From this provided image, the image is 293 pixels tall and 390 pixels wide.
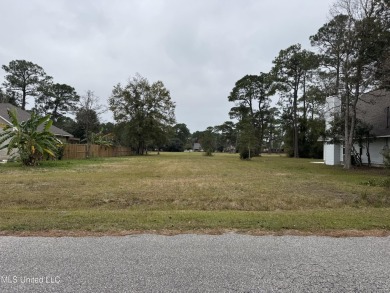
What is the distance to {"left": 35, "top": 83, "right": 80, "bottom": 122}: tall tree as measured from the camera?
202 feet

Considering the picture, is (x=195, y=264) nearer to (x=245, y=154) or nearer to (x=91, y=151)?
(x=91, y=151)

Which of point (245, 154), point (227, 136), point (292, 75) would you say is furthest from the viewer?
point (227, 136)

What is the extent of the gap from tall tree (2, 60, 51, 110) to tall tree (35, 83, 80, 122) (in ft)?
5.74

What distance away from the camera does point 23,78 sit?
57875 millimetres

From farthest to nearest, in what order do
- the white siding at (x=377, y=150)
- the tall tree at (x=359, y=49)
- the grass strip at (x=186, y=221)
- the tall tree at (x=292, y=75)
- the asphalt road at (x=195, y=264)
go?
the tall tree at (x=292, y=75), the white siding at (x=377, y=150), the tall tree at (x=359, y=49), the grass strip at (x=186, y=221), the asphalt road at (x=195, y=264)

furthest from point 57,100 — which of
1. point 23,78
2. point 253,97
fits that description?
point 253,97

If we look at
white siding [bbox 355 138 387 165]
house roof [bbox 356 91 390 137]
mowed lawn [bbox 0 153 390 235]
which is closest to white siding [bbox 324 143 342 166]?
white siding [bbox 355 138 387 165]

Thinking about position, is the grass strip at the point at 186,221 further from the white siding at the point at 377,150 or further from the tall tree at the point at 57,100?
the tall tree at the point at 57,100

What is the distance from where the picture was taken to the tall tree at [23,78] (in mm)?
56375

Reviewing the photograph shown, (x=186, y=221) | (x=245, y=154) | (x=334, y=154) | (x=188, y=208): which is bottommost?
(x=188, y=208)

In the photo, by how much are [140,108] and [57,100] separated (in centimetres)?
2915

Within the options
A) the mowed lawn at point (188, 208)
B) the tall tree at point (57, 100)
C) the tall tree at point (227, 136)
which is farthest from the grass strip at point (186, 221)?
the tall tree at point (227, 136)

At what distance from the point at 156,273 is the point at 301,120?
46.6 m

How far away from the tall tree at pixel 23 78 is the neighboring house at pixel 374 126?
187 feet
